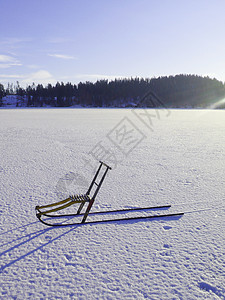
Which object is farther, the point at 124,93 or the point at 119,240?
the point at 124,93

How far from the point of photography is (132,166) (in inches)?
262

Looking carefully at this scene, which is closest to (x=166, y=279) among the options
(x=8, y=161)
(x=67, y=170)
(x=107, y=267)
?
(x=107, y=267)

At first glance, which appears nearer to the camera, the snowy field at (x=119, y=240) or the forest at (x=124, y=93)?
the snowy field at (x=119, y=240)

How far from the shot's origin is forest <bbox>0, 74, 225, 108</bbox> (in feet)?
256

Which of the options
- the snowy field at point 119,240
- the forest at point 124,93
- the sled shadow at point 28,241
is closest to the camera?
the snowy field at point 119,240

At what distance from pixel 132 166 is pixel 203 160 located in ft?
8.72

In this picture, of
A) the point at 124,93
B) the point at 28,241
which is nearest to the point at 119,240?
the point at 28,241

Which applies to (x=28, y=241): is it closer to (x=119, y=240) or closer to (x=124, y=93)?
(x=119, y=240)

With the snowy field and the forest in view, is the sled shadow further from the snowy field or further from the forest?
the forest

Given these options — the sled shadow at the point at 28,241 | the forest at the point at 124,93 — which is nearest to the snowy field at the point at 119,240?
the sled shadow at the point at 28,241

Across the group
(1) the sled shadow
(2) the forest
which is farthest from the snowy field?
(2) the forest

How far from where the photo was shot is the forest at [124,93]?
3068 inches

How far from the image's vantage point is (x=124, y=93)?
8188cm

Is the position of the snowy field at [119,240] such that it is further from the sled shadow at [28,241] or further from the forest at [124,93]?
the forest at [124,93]
